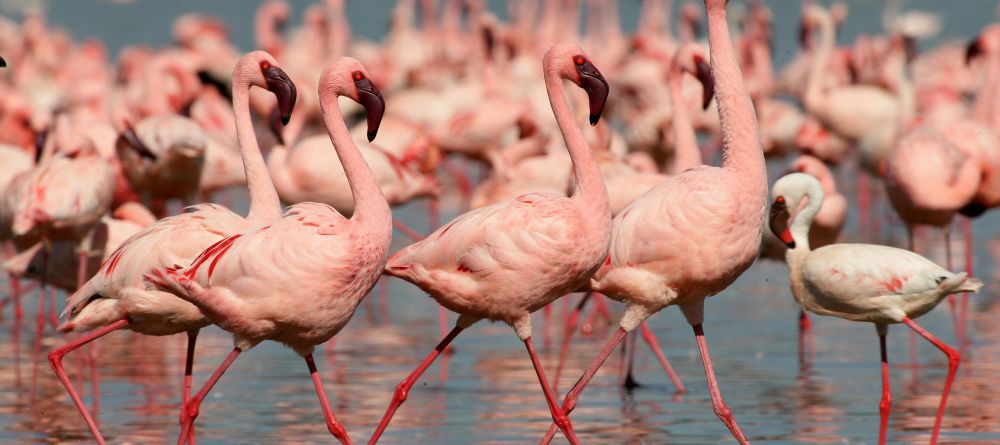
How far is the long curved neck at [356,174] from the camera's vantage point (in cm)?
635

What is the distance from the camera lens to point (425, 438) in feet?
24.1

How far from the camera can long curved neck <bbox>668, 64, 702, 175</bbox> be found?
31.5 ft

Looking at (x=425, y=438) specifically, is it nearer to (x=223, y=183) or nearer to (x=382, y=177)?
(x=382, y=177)

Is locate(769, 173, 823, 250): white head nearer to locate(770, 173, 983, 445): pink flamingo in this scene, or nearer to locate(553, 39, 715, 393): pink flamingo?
locate(770, 173, 983, 445): pink flamingo

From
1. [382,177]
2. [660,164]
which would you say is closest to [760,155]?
[382,177]

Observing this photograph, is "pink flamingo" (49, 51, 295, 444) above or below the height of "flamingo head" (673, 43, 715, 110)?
below

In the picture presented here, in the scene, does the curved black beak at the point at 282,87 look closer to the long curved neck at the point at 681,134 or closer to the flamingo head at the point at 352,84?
the flamingo head at the point at 352,84

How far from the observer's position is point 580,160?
22.7ft

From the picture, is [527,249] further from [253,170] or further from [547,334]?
[547,334]

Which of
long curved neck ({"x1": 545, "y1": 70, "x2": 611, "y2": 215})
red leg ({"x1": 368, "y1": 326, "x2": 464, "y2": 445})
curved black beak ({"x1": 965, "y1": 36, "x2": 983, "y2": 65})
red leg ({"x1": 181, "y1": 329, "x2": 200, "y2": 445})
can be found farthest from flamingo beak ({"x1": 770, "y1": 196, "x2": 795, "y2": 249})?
curved black beak ({"x1": 965, "y1": 36, "x2": 983, "y2": 65})

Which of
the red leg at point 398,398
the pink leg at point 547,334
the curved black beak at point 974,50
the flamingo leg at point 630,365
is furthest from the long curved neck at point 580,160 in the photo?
the curved black beak at point 974,50

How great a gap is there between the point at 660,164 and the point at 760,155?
1111 centimetres

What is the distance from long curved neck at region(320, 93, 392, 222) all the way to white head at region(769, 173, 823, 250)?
2137 mm

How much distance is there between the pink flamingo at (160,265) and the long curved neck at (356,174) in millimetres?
287
